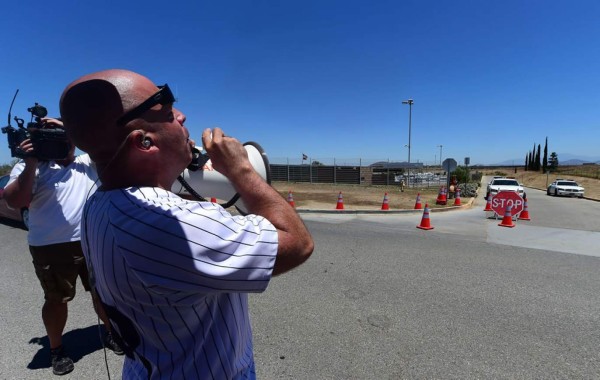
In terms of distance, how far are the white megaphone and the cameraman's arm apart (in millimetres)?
2023

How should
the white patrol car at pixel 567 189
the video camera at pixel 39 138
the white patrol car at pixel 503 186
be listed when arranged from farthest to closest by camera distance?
the white patrol car at pixel 567 189
the white patrol car at pixel 503 186
the video camera at pixel 39 138

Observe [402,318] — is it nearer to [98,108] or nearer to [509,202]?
[98,108]

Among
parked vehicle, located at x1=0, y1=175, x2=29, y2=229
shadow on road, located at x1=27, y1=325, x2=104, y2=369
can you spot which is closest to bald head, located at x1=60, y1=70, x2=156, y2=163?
shadow on road, located at x1=27, y1=325, x2=104, y2=369

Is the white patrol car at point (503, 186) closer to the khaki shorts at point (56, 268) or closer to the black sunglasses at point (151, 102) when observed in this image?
the khaki shorts at point (56, 268)

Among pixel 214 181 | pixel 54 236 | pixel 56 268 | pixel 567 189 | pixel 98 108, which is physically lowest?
pixel 567 189

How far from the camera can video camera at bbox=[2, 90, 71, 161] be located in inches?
100

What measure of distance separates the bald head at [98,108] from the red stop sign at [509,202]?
1233cm

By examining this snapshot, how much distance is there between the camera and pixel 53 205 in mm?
2895

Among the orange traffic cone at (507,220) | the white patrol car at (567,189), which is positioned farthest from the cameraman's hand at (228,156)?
the white patrol car at (567,189)

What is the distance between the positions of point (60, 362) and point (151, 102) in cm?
293

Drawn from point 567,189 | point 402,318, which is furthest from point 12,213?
point 567,189

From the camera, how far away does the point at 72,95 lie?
96cm

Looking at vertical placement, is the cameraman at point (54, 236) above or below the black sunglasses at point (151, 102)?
below

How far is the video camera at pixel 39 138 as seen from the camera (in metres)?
2.55
